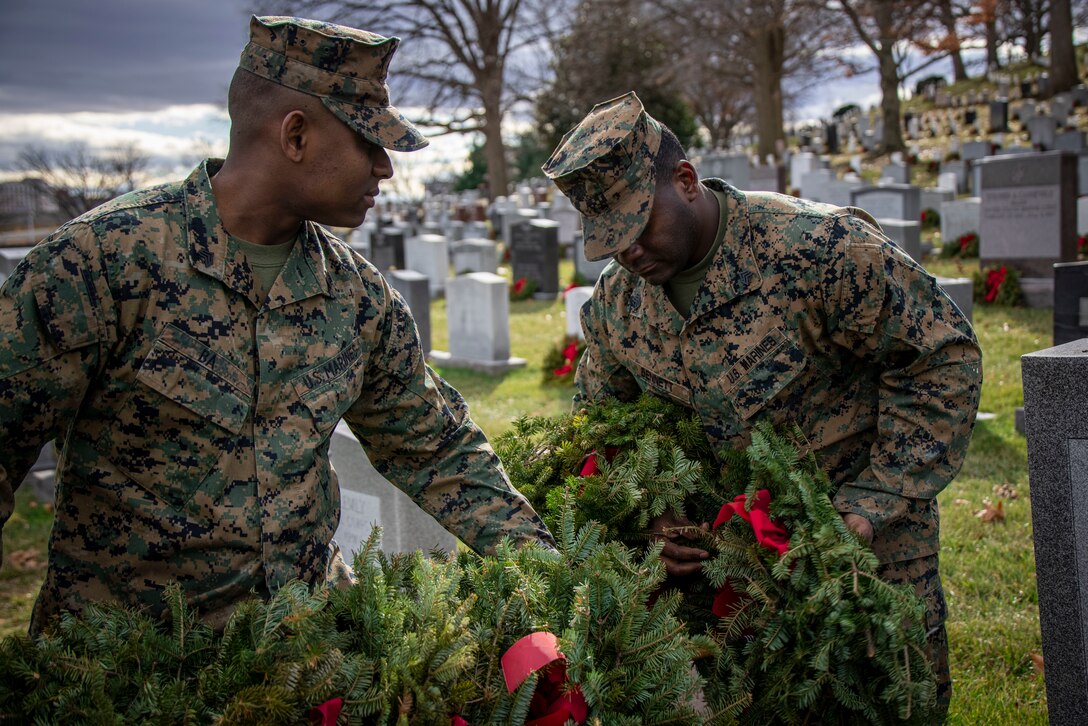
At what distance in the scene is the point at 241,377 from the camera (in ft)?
7.69

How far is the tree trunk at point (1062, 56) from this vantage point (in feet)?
107

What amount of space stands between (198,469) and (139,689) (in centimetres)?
60

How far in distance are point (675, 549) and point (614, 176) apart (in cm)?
107

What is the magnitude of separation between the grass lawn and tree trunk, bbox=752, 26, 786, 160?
23425mm

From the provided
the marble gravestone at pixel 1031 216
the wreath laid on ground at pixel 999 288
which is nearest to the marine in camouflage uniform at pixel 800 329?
the wreath laid on ground at pixel 999 288

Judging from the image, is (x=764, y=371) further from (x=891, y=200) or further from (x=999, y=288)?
(x=891, y=200)

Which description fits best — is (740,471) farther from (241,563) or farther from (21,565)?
(21,565)

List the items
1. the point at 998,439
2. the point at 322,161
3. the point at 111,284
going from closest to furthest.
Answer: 1. the point at 111,284
2. the point at 322,161
3. the point at 998,439

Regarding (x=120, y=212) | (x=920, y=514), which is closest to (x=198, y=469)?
(x=120, y=212)

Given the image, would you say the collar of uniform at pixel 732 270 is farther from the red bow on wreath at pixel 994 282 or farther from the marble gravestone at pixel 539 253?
the marble gravestone at pixel 539 253

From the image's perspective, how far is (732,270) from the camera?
2.88 m

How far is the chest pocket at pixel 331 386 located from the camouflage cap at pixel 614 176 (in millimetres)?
717

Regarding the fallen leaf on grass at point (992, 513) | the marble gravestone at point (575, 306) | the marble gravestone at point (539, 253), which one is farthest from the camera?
the marble gravestone at point (539, 253)

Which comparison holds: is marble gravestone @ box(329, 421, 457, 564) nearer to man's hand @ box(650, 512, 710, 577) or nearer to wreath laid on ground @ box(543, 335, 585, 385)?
man's hand @ box(650, 512, 710, 577)
